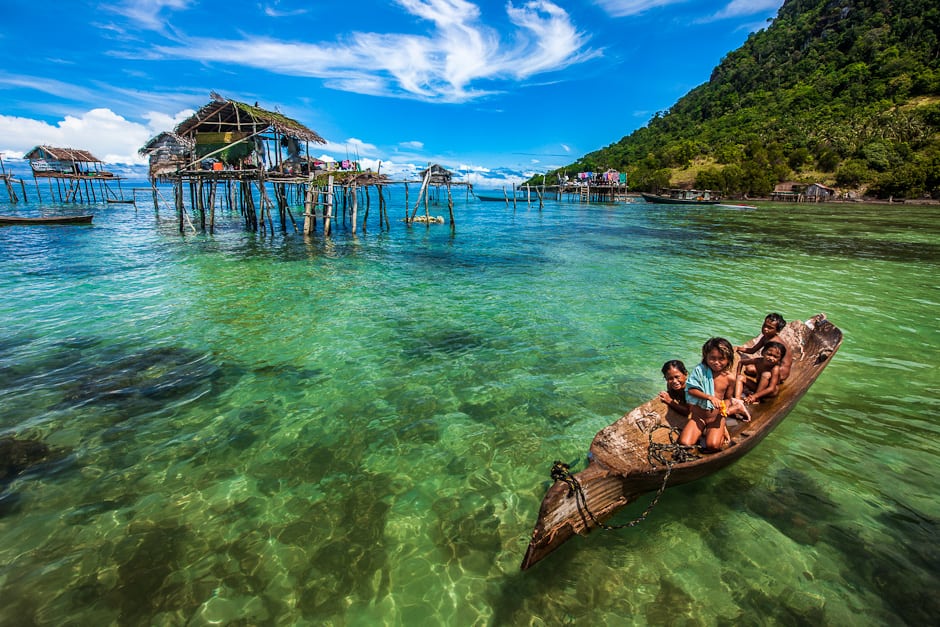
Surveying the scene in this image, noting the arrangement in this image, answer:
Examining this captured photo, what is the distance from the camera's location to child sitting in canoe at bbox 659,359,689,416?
4.85m

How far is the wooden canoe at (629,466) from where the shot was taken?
11.8ft

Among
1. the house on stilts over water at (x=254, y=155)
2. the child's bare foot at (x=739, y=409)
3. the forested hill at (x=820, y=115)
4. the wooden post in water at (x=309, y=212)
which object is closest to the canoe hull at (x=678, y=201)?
the forested hill at (x=820, y=115)

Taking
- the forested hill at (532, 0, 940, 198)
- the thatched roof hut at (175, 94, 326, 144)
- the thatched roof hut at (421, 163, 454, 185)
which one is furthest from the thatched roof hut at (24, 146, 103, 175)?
the forested hill at (532, 0, 940, 198)

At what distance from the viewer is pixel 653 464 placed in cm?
407

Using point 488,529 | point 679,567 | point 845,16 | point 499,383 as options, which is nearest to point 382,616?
point 488,529

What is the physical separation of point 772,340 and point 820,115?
118625 mm

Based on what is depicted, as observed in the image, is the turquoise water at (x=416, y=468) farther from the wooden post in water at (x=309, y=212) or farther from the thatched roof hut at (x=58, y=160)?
the thatched roof hut at (x=58, y=160)

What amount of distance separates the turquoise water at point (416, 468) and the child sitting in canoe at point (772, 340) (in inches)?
37.8

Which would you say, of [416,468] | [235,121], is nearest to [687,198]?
[235,121]

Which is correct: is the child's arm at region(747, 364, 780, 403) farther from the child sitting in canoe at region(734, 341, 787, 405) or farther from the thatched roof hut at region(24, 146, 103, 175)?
the thatched roof hut at region(24, 146, 103, 175)

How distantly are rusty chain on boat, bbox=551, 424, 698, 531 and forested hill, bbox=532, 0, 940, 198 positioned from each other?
273ft

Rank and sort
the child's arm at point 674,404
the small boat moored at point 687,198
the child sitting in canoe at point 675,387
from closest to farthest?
the child sitting in canoe at point 675,387, the child's arm at point 674,404, the small boat moored at point 687,198

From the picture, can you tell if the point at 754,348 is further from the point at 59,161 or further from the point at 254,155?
the point at 59,161

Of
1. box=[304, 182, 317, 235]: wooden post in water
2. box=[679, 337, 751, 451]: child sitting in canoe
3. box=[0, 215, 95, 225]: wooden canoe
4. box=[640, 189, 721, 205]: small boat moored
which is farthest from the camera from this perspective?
box=[640, 189, 721, 205]: small boat moored
